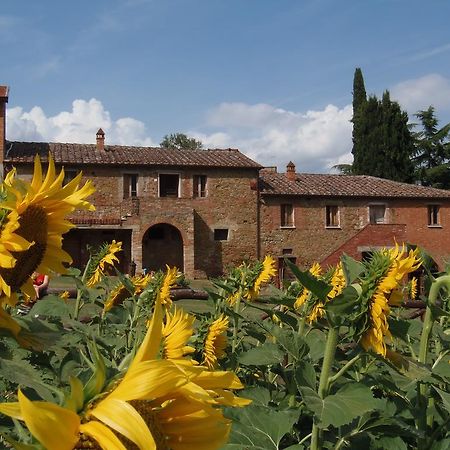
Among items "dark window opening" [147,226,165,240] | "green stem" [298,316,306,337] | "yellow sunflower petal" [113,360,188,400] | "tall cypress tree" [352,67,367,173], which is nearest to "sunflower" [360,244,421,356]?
"green stem" [298,316,306,337]

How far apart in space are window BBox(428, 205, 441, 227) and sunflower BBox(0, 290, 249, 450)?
27.7 m

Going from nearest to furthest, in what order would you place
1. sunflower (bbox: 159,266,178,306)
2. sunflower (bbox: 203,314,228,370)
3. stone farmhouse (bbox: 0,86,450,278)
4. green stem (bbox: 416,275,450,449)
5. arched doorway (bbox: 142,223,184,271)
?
green stem (bbox: 416,275,450,449)
sunflower (bbox: 203,314,228,370)
sunflower (bbox: 159,266,178,306)
stone farmhouse (bbox: 0,86,450,278)
arched doorway (bbox: 142,223,184,271)

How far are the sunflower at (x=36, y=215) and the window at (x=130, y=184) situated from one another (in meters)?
22.7

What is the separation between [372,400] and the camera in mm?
1404

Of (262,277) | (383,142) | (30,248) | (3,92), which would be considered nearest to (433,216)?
(383,142)

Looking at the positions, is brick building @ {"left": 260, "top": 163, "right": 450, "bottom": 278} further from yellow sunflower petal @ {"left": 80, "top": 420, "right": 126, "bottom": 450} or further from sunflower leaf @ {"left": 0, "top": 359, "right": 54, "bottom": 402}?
yellow sunflower petal @ {"left": 80, "top": 420, "right": 126, "bottom": 450}

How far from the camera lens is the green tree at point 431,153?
3738cm

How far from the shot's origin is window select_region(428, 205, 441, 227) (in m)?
27.0

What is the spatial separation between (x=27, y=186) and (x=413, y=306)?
8.70ft

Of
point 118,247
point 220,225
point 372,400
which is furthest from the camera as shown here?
point 220,225

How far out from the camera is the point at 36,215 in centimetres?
96

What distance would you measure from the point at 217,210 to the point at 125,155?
408 cm

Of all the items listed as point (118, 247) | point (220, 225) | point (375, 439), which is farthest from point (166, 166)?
point (375, 439)

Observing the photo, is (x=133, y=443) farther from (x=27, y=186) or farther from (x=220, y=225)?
(x=220, y=225)
